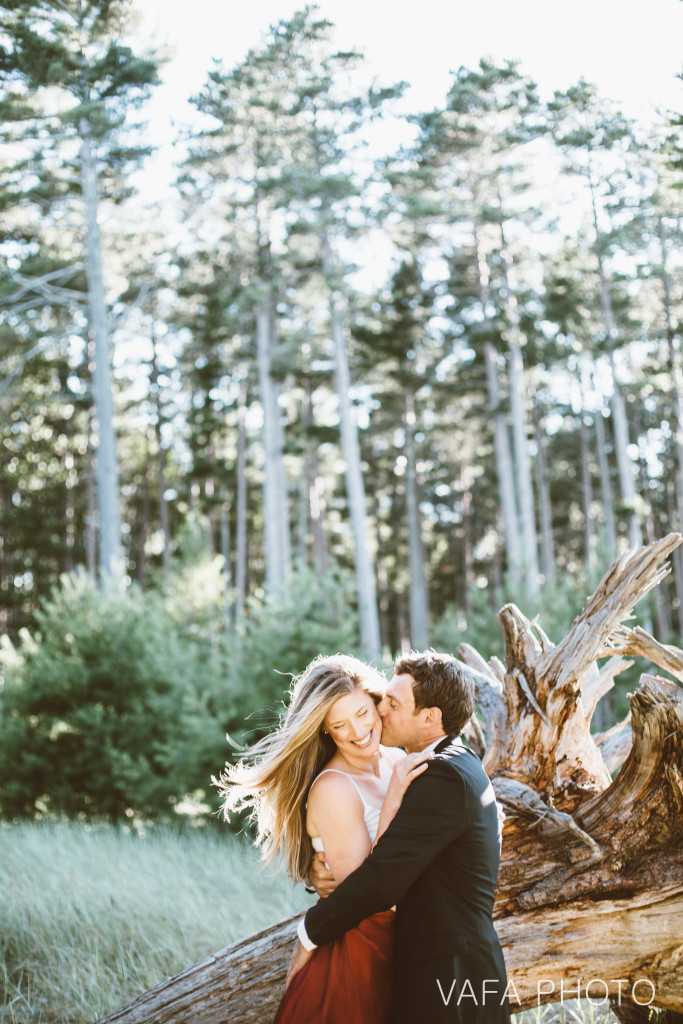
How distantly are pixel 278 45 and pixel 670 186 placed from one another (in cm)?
1598

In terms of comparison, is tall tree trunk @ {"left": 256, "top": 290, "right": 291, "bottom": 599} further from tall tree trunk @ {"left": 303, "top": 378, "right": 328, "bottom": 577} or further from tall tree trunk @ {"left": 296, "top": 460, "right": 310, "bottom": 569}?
tall tree trunk @ {"left": 296, "top": 460, "right": 310, "bottom": 569}

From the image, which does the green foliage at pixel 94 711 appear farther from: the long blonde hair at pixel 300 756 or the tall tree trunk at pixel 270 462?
the long blonde hair at pixel 300 756

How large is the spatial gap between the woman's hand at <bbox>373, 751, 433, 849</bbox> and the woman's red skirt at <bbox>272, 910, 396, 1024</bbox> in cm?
40

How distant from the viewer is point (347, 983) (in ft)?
8.95

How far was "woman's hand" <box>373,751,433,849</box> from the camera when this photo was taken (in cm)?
263

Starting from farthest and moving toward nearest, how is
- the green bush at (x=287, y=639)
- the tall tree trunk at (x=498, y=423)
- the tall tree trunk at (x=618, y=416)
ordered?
the tall tree trunk at (x=498, y=423), the tall tree trunk at (x=618, y=416), the green bush at (x=287, y=639)

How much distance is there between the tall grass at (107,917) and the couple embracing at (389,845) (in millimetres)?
2077

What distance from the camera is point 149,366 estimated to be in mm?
30797

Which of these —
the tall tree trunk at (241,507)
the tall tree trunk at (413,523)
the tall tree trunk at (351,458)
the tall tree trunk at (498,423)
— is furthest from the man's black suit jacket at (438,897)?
the tall tree trunk at (241,507)

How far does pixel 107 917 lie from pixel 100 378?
538 inches

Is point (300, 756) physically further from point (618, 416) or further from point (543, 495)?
point (543, 495)

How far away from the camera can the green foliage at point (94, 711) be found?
1197 cm

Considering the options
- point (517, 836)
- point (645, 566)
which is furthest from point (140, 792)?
point (645, 566)

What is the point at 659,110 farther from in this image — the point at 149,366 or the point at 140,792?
the point at 149,366
